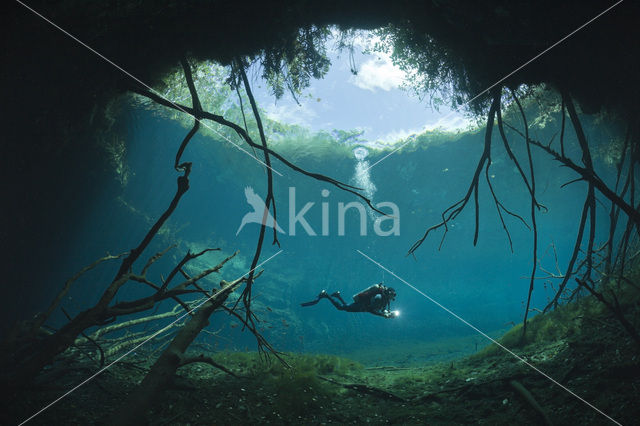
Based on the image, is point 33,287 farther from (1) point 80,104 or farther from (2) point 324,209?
(2) point 324,209

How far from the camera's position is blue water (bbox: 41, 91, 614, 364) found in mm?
19469

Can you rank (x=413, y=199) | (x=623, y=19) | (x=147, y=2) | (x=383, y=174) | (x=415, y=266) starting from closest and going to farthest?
(x=623, y=19) → (x=147, y=2) → (x=383, y=174) → (x=413, y=199) → (x=415, y=266)

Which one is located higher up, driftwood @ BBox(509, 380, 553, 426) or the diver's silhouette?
the diver's silhouette

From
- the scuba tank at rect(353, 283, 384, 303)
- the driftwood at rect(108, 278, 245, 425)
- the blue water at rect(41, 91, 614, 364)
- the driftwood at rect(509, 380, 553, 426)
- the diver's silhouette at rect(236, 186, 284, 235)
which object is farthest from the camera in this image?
the diver's silhouette at rect(236, 186, 284, 235)

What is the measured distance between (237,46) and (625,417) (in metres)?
7.15

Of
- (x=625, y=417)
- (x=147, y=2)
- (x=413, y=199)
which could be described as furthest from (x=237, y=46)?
(x=413, y=199)

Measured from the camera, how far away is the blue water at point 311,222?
19469 millimetres

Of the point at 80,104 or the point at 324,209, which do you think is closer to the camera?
Result: the point at 80,104

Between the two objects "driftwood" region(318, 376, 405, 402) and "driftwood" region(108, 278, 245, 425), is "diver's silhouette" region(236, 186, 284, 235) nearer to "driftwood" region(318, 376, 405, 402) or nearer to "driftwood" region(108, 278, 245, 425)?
"driftwood" region(318, 376, 405, 402)

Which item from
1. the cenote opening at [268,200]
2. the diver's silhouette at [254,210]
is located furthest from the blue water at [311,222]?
the cenote opening at [268,200]

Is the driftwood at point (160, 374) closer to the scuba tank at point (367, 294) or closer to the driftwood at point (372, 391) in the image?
the driftwood at point (372, 391)

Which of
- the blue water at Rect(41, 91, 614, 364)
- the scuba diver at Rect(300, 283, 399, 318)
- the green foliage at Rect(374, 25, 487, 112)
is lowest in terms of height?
the scuba diver at Rect(300, 283, 399, 318)

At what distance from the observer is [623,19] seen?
11.5 feet

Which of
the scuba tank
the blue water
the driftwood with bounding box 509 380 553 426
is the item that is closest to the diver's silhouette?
the blue water
